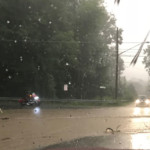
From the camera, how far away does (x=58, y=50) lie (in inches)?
1353

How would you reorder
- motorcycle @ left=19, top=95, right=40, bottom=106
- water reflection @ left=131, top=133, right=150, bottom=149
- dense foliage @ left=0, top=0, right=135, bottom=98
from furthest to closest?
dense foliage @ left=0, top=0, right=135, bottom=98
motorcycle @ left=19, top=95, right=40, bottom=106
water reflection @ left=131, top=133, right=150, bottom=149

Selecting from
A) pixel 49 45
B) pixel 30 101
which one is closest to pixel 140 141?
pixel 30 101

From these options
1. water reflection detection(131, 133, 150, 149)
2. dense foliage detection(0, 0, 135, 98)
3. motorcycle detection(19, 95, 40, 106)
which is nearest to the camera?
water reflection detection(131, 133, 150, 149)

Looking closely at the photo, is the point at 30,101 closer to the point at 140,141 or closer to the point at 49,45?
the point at 49,45

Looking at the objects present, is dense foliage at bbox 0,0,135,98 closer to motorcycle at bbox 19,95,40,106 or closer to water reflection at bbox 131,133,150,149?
motorcycle at bbox 19,95,40,106

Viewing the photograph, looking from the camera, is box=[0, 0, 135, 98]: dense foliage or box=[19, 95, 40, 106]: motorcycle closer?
box=[19, 95, 40, 106]: motorcycle

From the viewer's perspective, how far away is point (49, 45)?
34.4 metres

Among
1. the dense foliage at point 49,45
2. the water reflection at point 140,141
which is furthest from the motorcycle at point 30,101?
the water reflection at point 140,141

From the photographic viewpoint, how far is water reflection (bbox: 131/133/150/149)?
9216mm

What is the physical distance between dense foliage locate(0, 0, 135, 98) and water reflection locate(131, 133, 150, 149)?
22.7 metres

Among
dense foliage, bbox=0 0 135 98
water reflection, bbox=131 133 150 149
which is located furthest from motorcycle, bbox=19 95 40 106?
water reflection, bbox=131 133 150 149

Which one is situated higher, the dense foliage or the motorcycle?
the dense foliage

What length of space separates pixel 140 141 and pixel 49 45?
82.6ft

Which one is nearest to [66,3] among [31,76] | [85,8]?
[85,8]
